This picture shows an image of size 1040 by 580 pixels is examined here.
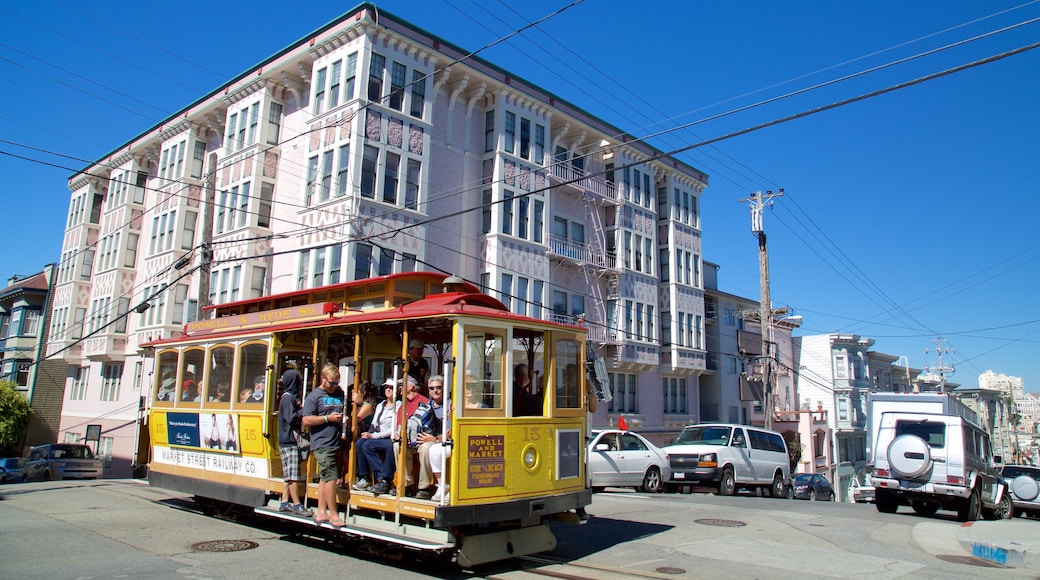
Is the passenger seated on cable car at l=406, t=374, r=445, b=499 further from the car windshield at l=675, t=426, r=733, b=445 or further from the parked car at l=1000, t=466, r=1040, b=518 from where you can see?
the parked car at l=1000, t=466, r=1040, b=518

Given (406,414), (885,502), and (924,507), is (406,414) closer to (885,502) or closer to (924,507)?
(885,502)

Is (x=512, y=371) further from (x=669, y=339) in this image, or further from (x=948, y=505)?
(x=669, y=339)

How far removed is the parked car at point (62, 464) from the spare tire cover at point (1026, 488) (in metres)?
27.7

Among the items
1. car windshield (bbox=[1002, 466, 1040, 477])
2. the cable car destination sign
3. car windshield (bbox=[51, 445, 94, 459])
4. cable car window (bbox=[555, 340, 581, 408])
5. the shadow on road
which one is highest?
the cable car destination sign

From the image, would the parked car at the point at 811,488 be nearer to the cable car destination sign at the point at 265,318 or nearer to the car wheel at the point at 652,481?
the car wheel at the point at 652,481

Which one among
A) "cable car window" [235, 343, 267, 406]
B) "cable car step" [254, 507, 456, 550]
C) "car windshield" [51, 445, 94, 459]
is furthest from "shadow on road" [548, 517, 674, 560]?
"car windshield" [51, 445, 94, 459]

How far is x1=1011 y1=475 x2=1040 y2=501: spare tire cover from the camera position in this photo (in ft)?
60.2

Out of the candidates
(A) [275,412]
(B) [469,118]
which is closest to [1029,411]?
(B) [469,118]

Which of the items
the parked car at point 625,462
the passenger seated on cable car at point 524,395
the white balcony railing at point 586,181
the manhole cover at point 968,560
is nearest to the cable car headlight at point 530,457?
the passenger seated on cable car at point 524,395

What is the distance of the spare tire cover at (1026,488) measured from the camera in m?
18.4

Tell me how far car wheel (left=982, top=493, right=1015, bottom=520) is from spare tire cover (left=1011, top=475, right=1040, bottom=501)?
392 cm

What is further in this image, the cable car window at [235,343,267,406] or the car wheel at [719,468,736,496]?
the car wheel at [719,468,736,496]

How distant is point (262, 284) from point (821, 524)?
65.2 ft

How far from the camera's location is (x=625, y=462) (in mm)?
16359
